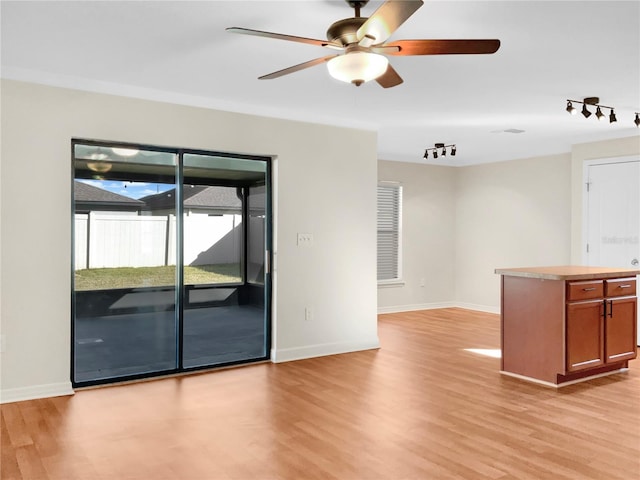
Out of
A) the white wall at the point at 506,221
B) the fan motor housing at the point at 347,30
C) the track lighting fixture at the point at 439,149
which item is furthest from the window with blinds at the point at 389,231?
the fan motor housing at the point at 347,30

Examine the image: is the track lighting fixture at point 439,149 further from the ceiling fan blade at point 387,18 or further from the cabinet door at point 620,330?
the ceiling fan blade at point 387,18

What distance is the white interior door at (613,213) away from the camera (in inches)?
238

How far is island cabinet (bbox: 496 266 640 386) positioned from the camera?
429 cm

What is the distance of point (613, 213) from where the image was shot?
6.24 meters

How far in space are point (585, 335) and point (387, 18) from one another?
3312mm

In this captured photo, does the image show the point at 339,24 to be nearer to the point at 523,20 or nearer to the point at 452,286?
the point at 523,20

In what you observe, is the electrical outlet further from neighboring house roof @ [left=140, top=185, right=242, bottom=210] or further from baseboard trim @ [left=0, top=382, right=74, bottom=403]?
baseboard trim @ [left=0, top=382, right=74, bottom=403]

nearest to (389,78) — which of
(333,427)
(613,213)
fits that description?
(333,427)

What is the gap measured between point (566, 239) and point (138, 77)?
19.1 ft

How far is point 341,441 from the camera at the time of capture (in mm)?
3129

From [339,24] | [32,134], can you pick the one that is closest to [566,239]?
[339,24]

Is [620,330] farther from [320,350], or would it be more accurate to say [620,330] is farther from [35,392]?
[35,392]

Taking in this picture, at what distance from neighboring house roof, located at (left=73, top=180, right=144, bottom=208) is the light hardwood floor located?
1472 millimetres

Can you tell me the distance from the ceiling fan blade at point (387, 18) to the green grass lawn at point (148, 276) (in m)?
2.89
